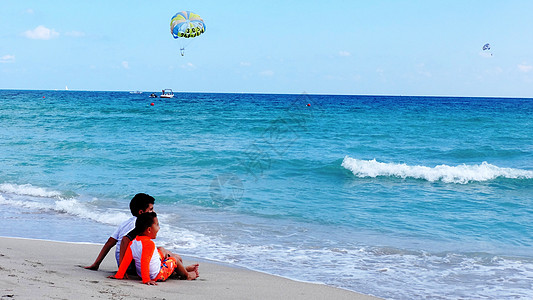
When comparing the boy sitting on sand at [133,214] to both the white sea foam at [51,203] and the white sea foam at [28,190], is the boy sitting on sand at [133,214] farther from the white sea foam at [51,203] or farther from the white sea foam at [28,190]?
the white sea foam at [28,190]

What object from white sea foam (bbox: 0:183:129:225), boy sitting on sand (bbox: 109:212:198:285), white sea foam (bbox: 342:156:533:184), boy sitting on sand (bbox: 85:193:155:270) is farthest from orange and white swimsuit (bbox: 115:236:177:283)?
white sea foam (bbox: 342:156:533:184)

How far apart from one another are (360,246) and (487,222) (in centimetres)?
320

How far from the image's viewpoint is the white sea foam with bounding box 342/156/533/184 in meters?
13.8

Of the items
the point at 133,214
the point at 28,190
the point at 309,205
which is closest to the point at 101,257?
the point at 133,214

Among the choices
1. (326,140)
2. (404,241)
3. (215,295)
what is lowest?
(215,295)

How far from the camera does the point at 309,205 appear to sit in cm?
1031

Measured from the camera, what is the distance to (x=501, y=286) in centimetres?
562

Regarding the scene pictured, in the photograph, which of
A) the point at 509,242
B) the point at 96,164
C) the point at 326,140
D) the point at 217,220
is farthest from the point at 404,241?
the point at 326,140

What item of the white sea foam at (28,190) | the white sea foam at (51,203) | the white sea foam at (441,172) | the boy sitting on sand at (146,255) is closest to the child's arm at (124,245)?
the boy sitting on sand at (146,255)

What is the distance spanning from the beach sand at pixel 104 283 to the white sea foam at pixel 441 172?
9370 millimetres

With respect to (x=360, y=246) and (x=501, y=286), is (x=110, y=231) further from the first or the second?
(x=501, y=286)

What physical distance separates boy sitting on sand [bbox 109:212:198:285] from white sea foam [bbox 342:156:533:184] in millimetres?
10355

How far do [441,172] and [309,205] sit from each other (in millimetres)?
5619

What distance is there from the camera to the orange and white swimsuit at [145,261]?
4.67 meters
